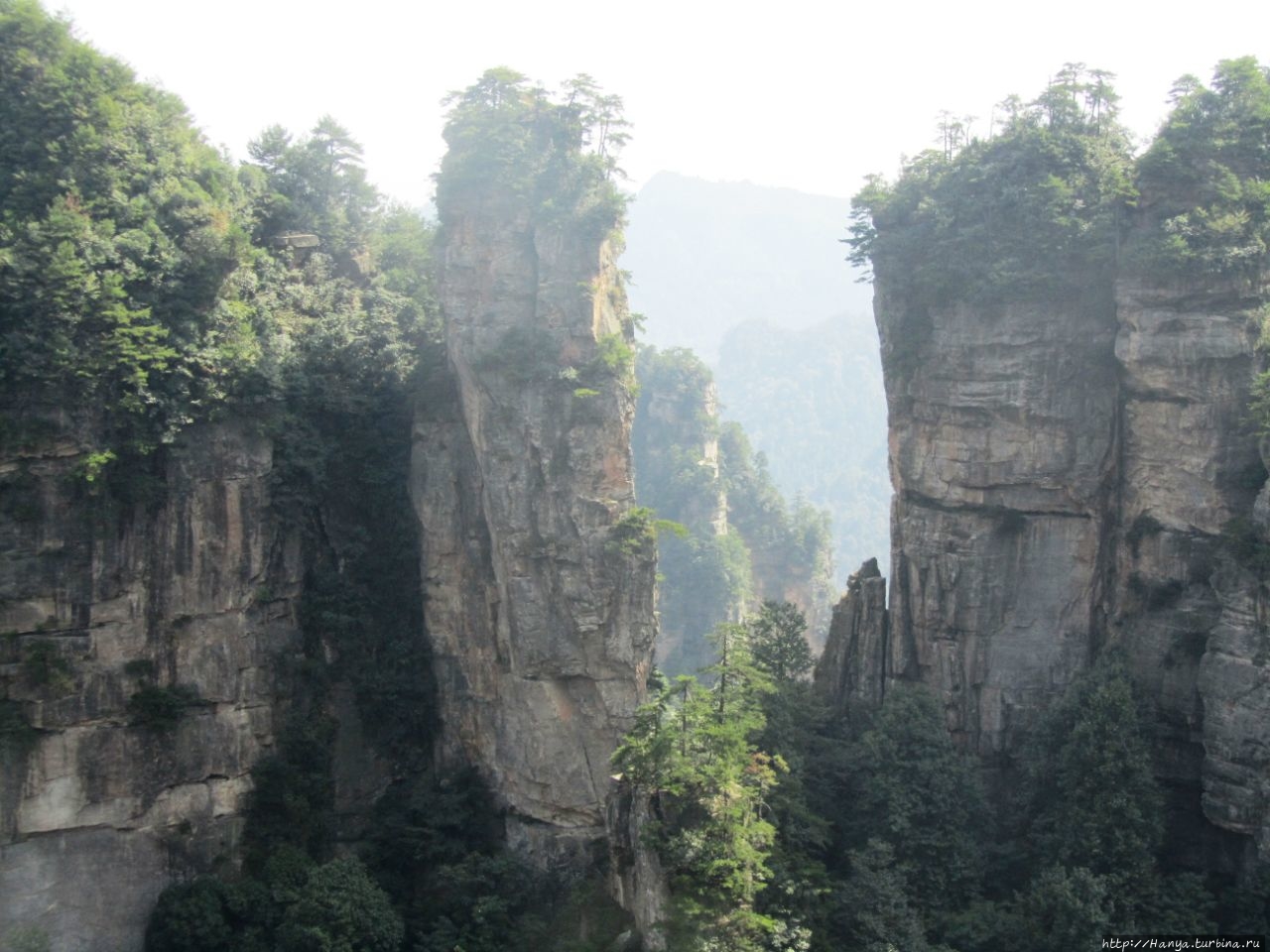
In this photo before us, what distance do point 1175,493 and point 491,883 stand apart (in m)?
16.3

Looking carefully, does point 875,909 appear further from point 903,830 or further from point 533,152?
point 533,152

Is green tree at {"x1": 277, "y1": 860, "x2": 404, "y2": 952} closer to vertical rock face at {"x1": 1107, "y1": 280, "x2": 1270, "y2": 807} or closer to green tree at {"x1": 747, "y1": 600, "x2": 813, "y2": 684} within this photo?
green tree at {"x1": 747, "y1": 600, "x2": 813, "y2": 684}

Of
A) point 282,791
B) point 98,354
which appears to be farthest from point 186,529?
point 282,791

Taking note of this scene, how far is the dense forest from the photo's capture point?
2183 cm

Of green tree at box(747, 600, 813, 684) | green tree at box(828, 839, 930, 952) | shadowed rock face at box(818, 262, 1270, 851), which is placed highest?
shadowed rock face at box(818, 262, 1270, 851)

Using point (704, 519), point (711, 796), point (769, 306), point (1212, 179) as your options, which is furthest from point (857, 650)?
point (769, 306)

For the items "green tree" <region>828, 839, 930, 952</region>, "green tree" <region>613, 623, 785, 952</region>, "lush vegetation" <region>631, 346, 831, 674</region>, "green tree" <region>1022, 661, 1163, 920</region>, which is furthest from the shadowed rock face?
"lush vegetation" <region>631, 346, 831, 674</region>

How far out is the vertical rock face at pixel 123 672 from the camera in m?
22.7

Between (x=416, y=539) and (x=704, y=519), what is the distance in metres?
30.6

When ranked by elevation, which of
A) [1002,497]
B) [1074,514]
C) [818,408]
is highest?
[818,408]

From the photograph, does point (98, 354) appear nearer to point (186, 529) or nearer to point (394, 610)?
point (186, 529)

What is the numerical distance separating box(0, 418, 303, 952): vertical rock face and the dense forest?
341 millimetres

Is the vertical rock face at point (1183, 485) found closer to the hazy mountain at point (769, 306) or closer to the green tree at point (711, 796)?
the green tree at point (711, 796)

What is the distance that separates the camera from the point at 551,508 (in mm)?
26562
